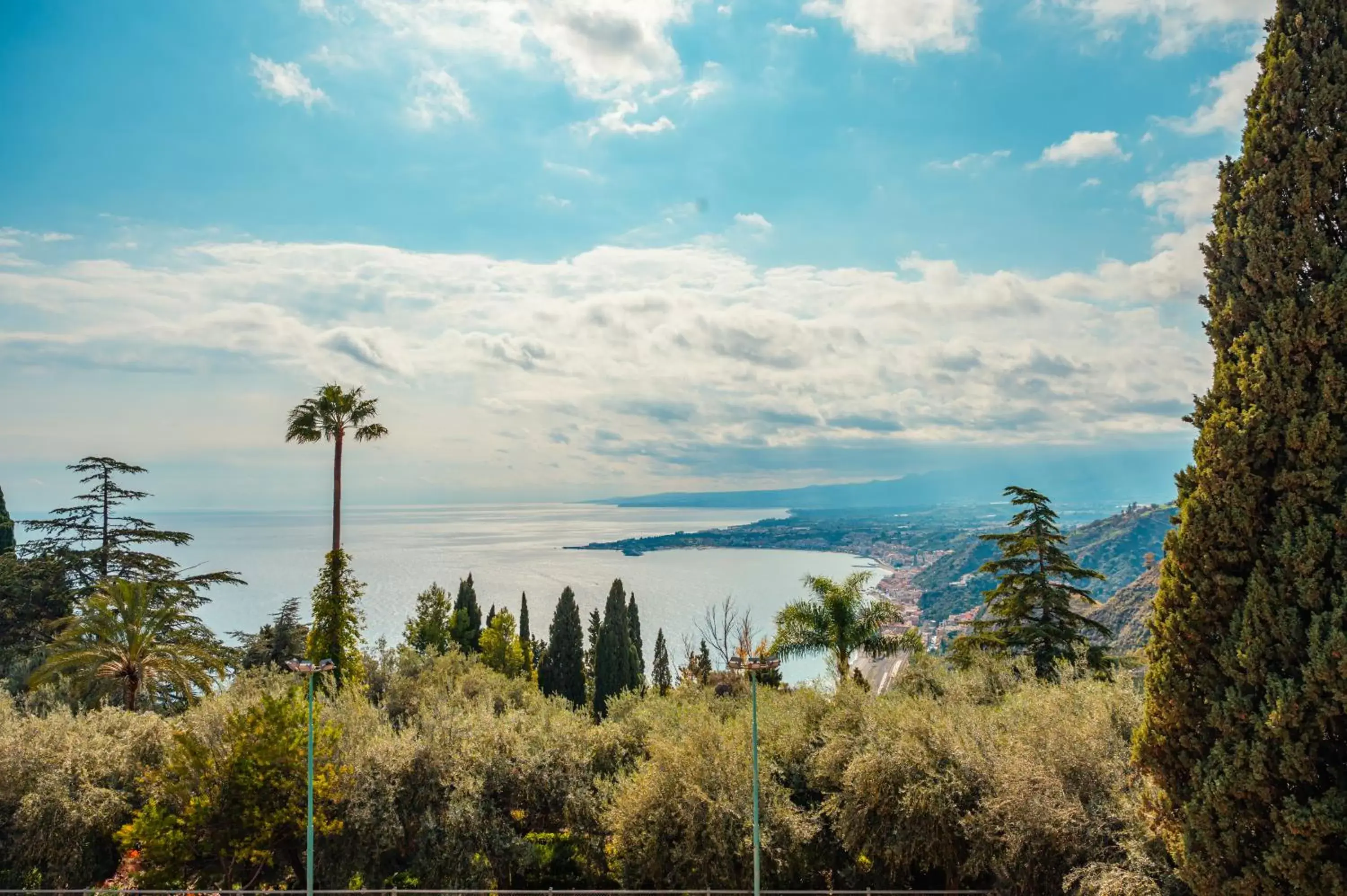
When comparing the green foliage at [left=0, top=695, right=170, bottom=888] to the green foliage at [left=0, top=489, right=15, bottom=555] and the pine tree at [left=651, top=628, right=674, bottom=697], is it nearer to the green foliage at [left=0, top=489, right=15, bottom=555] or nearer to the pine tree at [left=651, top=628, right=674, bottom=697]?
the green foliage at [left=0, top=489, right=15, bottom=555]

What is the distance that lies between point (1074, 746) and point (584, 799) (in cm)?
883

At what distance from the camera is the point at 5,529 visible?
32969 mm

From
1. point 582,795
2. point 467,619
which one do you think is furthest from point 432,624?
point 582,795

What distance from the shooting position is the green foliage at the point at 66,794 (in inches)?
592

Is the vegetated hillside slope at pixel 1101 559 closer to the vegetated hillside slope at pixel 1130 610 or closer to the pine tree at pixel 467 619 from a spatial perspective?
the vegetated hillside slope at pixel 1130 610

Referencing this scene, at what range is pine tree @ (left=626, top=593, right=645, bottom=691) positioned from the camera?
3841 cm

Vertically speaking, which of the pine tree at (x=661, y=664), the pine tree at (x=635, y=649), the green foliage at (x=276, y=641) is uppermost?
the green foliage at (x=276, y=641)

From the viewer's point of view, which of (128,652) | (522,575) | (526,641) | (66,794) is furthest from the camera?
(522,575)

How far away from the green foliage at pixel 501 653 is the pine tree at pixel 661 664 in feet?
43.7

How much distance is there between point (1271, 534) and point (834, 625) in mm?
16605

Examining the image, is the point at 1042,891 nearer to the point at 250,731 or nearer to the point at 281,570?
the point at 250,731

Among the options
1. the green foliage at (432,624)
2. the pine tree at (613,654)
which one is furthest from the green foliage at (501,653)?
the pine tree at (613,654)

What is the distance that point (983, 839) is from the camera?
1278cm

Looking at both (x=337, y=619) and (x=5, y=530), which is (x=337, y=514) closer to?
(x=337, y=619)
